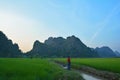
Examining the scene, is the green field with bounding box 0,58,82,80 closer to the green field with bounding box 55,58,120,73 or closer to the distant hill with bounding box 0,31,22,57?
the green field with bounding box 55,58,120,73

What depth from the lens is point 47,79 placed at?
565 inches

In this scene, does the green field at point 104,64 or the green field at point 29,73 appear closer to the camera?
the green field at point 29,73

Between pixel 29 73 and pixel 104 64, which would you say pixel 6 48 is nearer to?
pixel 104 64

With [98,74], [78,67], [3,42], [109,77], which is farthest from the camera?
[3,42]

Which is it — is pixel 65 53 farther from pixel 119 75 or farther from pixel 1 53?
pixel 119 75

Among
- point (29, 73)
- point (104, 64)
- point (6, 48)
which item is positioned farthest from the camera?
point (6, 48)

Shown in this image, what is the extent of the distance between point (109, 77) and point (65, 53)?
544 feet

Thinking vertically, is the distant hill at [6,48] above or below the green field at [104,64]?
above

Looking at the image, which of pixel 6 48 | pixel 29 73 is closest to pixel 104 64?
pixel 29 73

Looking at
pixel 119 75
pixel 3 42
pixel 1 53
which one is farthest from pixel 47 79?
pixel 3 42

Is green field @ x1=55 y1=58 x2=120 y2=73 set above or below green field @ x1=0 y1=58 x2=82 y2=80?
above

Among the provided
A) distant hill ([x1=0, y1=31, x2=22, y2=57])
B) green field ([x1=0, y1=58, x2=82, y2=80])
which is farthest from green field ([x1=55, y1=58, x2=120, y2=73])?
distant hill ([x1=0, y1=31, x2=22, y2=57])

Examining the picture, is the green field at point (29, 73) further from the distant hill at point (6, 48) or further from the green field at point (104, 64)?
the distant hill at point (6, 48)

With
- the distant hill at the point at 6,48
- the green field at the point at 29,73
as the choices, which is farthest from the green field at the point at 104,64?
the distant hill at the point at 6,48
